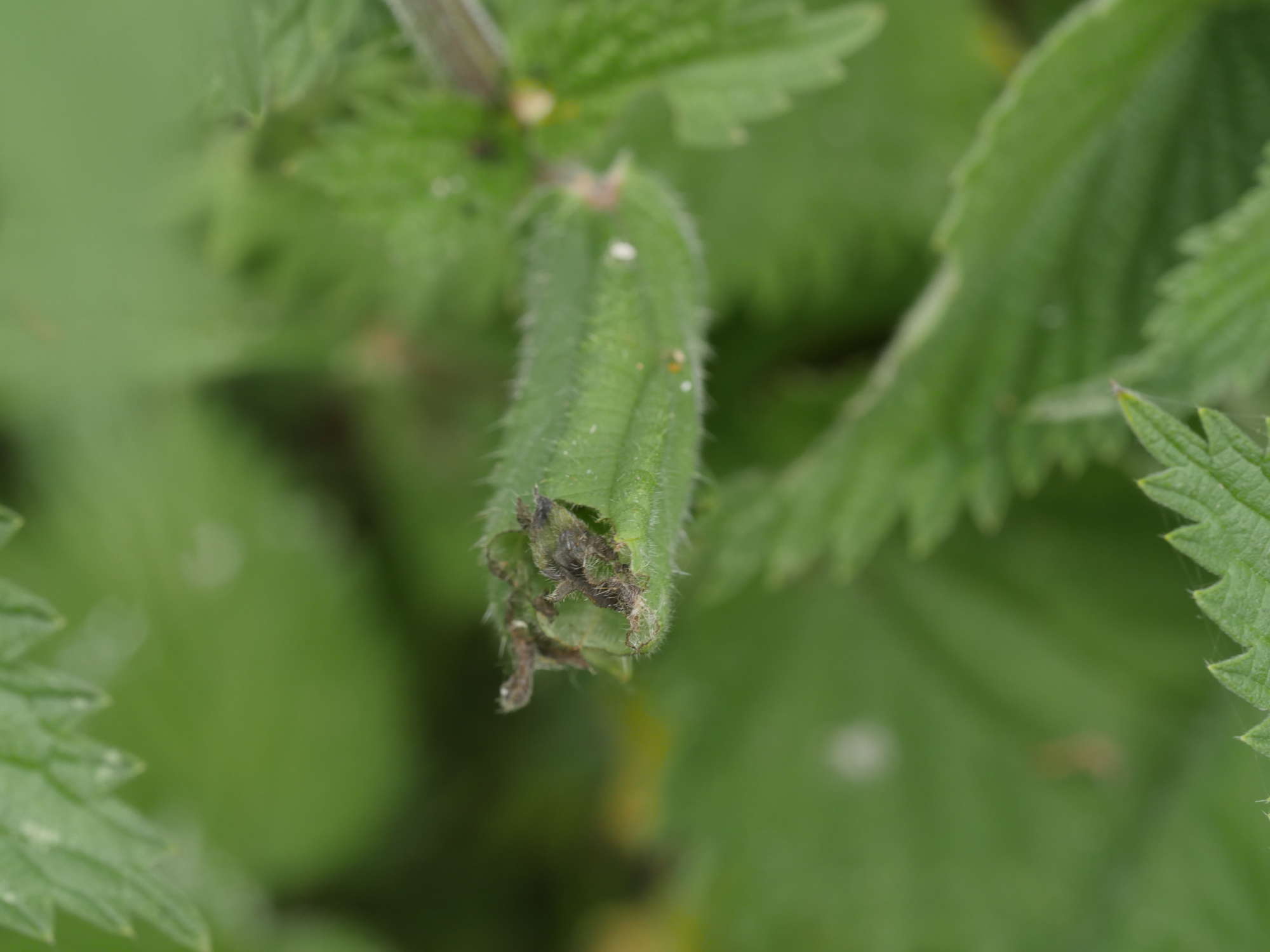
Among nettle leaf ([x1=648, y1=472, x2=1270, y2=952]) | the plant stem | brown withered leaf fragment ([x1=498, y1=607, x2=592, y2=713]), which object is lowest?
nettle leaf ([x1=648, y1=472, x2=1270, y2=952])

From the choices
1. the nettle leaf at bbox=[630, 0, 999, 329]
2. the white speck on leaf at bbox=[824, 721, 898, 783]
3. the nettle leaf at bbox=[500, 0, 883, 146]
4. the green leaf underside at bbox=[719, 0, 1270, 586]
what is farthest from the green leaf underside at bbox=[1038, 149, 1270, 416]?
the white speck on leaf at bbox=[824, 721, 898, 783]

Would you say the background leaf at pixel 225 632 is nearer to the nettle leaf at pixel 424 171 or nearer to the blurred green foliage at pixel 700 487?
the blurred green foliage at pixel 700 487

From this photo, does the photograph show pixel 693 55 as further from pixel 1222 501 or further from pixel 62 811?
pixel 62 811

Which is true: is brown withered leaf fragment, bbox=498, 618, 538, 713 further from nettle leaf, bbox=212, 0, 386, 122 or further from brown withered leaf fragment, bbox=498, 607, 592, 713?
nettle leaf, bbox=212, 0, 386, 122

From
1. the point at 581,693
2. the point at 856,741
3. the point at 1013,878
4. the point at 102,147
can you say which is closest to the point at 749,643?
the point at 856,741

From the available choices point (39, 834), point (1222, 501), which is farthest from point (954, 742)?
point (39, 834)

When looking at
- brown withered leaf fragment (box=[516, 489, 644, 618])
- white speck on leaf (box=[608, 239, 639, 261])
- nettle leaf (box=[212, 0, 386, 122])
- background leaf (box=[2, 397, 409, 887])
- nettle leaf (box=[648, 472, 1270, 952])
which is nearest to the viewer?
brown withered leaf fragment (box=[516, 489, 644, 618])

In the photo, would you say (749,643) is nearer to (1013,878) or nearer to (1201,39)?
(1013,878)
